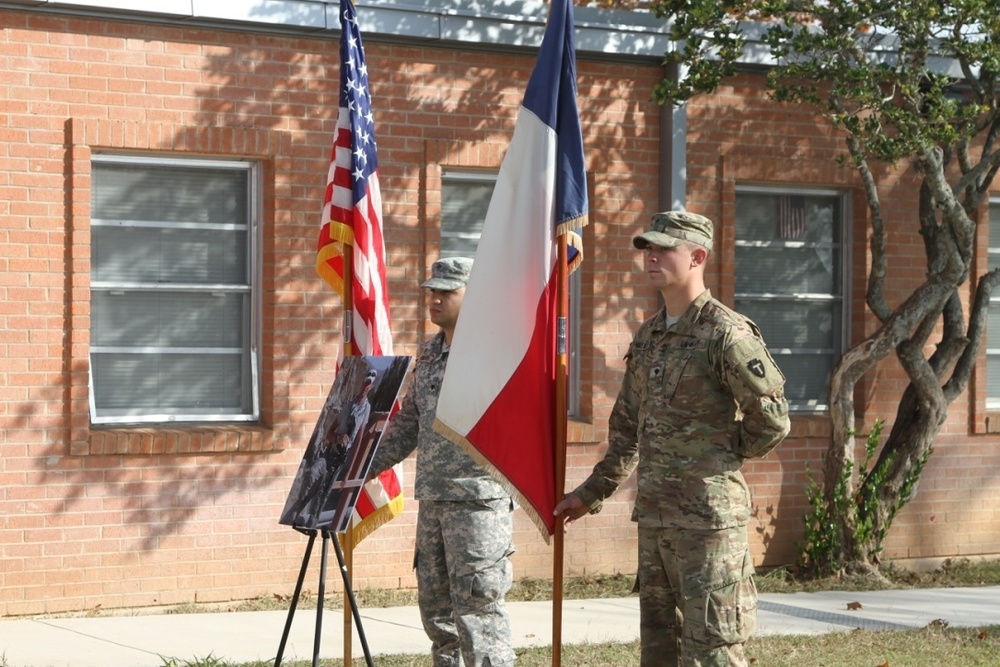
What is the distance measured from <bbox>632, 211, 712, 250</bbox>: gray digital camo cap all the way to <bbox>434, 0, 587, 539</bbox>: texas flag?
1.83 feet

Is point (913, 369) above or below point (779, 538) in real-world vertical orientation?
above

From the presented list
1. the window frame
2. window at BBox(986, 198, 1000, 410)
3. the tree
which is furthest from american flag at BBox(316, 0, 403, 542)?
window at BBox(986, 198, 1000, 410)

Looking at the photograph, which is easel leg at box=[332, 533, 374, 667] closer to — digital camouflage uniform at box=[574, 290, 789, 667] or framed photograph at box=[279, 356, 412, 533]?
framed photograph at box=[279, 356, 412, 533]

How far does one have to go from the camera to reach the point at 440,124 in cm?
1058

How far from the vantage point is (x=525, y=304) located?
6215 millimetres

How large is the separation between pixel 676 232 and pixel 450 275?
4.67ft

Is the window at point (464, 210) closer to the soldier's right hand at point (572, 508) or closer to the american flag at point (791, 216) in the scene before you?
the american flag at point (791, 216)

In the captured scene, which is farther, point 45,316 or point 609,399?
point 609,399

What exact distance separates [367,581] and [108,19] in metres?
4.07

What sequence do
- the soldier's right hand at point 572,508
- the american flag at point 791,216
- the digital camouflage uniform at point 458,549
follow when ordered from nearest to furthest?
1. the soldier's right hand at point 572,508
2. the digital camouflage uniform at point 458,549
3. the american flag at point 791,216

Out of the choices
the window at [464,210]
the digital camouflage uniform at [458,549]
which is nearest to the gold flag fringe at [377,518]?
the digital camouflage uniform at [458,549]

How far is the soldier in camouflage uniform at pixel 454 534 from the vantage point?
652 cm

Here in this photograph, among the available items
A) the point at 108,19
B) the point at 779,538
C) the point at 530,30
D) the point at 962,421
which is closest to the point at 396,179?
the point at 530,30

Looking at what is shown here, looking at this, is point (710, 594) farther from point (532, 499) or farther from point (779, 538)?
point (779, 538)
